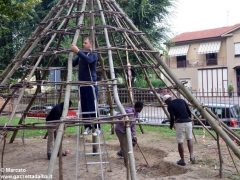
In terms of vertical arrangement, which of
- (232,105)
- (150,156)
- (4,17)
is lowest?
(150,156)

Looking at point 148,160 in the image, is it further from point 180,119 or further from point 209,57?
point 209,57

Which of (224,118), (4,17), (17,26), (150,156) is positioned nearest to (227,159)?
(150,156)

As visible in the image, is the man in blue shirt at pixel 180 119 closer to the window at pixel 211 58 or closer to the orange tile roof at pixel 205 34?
the orange tile roof at pixel 205 34

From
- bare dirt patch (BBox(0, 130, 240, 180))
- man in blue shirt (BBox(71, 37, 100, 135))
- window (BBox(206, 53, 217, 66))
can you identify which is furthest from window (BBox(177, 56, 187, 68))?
man in blue shirt (BBox(71, 37, 100, 135))

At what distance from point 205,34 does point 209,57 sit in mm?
2631

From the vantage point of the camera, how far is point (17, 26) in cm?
2438

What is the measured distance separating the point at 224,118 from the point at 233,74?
23.2m

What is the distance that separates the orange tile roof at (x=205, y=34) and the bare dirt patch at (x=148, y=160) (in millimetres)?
25421

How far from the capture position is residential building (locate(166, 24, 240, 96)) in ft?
116

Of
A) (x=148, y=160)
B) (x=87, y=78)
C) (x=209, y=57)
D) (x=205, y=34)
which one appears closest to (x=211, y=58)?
(x=209, y=57)

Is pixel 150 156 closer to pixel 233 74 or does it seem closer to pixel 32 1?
pixel 32 1

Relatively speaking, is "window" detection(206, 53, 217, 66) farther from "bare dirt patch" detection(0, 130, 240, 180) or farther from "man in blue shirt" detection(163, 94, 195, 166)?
"man in blue shirt" detection(163, 94, 195, 166)

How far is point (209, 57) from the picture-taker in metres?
37.5

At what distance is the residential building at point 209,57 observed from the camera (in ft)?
116
